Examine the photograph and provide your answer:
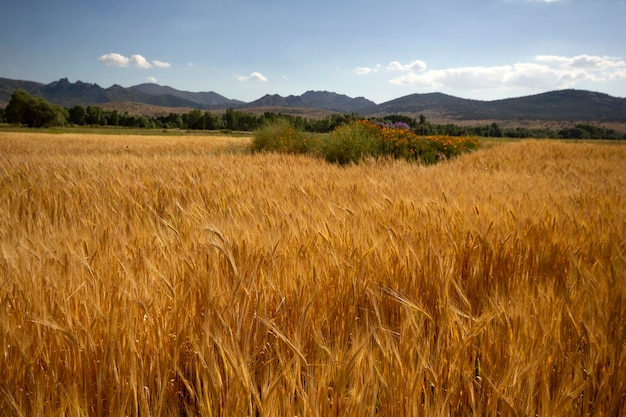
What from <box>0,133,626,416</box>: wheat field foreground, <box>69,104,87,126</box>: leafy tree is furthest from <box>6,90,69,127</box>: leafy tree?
<box>0,133,626,416</box>: wheat field foreground

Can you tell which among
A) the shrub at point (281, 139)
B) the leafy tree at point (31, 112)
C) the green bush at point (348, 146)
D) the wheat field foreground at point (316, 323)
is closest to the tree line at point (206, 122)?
the leafy tree at point (31, 112)

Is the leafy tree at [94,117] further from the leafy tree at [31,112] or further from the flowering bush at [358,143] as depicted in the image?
the flowering bush at [358,143]

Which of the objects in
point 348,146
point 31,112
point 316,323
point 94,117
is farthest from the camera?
point 94,117

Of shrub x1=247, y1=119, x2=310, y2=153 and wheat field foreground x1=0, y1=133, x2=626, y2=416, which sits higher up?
shrub x1=247, y1=119, x2=310, y2=153

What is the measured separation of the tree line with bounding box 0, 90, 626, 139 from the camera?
7300 cm

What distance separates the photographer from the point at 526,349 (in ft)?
3.01

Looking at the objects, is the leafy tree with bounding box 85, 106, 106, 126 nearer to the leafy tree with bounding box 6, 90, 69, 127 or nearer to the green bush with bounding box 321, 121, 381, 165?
the leafy tree with bounding box 6, 90, 69, 127

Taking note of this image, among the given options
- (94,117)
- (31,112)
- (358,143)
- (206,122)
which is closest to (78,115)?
(94,117)

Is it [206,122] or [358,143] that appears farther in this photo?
[206,122]

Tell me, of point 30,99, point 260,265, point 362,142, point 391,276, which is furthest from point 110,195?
point 30,99

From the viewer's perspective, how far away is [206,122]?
99.9 m

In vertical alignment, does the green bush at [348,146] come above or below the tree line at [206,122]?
below

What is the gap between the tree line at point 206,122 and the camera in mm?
73000

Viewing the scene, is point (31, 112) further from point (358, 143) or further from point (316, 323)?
point (316, 323)
